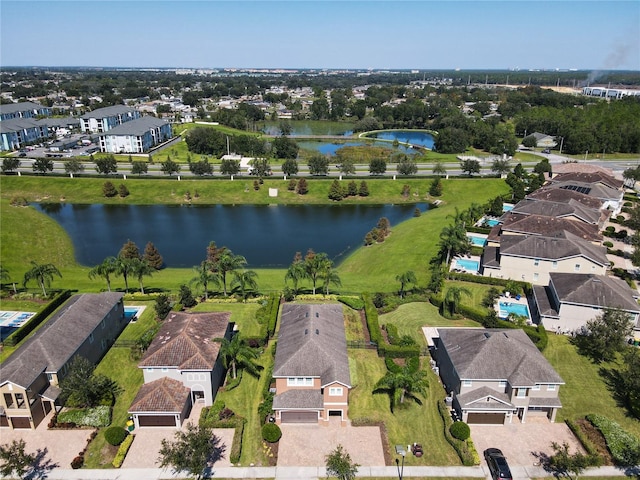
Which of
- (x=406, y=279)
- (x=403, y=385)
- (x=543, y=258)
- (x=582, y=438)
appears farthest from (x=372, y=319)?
(x=543, y=258)

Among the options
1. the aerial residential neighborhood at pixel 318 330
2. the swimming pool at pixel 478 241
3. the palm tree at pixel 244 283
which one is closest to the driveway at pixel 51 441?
the aerial residential neighborhood at pixel 318 330

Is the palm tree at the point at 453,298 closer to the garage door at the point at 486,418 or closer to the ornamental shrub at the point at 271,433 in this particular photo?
the garage door at the point at 486,418

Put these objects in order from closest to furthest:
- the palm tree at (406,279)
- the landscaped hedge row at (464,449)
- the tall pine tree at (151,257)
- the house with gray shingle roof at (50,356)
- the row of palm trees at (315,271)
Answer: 1. the landscaped hedge row at (464,449)
2. the house with gray shingle roof at (50,356)
3. the palm tree at (406,279)
4. the row of palm trees at (315,271)
5. the tall pine tree at (151,257)

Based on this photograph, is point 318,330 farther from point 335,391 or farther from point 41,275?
point 41,275

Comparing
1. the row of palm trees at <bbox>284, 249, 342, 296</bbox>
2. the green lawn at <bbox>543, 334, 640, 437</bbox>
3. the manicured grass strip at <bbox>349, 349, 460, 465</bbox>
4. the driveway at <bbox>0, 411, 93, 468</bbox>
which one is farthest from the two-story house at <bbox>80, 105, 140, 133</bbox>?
the green lawn at <bbox>543, 334, 640, 437</bbox>

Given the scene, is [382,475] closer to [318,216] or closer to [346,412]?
[346,412]
